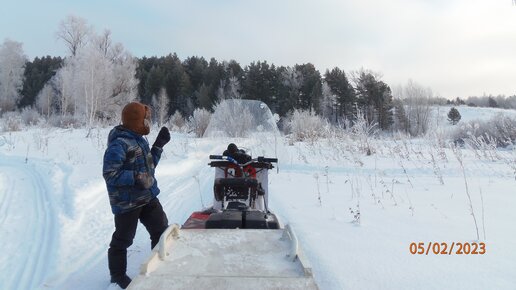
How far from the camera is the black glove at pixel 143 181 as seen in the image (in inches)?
127

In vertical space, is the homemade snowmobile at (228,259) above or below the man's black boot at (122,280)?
above

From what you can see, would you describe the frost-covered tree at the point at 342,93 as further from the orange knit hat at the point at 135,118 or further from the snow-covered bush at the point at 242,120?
the orange knit hat at the point at 135,118

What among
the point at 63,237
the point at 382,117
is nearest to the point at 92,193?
the point at 63,237

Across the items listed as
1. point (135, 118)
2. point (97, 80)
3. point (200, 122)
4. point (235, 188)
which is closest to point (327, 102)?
point (97, 80)

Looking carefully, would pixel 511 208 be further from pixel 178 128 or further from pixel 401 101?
pixel 401 101

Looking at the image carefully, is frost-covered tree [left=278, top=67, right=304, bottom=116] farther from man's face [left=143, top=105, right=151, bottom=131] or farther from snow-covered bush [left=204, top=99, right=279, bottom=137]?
man's face [left=143, top=105, right=151, bottom=131]

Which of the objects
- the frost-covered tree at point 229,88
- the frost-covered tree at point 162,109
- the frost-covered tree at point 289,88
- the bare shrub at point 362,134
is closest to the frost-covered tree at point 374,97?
the frost-covered tree at point 289,88

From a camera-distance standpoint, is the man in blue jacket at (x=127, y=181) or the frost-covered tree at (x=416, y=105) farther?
the frost-covered tree at (x=416, y=105)

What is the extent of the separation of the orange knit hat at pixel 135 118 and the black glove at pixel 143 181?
415 millimetres

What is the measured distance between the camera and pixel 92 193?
6535mm

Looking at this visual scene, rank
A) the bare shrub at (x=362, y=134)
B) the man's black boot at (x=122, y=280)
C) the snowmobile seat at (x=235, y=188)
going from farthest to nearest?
the bare shrub at (x=362, y=134) → the snowmobile seat at (x=235, y=188) → the man's black boot at (x=122, y=280)

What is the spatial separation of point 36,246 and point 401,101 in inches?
2031
